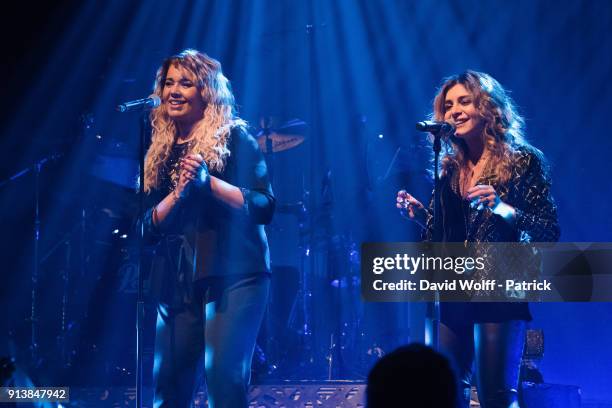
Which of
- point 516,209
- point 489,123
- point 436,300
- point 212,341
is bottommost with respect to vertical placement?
point 212,341

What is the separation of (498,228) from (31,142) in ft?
14.1

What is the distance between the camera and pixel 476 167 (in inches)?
157

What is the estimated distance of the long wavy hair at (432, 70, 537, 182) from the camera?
3961 mm

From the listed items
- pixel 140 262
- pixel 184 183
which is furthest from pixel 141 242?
pixel 184 183

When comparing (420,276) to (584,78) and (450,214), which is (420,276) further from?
(584,78)

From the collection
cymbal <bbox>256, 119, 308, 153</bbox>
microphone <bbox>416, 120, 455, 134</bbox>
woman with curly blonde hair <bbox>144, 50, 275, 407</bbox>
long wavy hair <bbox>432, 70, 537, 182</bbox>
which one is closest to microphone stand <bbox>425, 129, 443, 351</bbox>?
microphone <bbox>416, 120, 455, 134</bbox>

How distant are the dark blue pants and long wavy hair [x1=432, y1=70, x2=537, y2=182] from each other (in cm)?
125

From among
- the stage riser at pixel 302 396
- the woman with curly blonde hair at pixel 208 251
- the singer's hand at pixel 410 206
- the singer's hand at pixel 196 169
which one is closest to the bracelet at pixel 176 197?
the woman with curly blonde hair at pixel 208 251

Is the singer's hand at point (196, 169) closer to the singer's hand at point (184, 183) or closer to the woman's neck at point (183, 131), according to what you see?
the singer's hand at point (184, 183)

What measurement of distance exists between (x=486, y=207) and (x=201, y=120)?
1.63 metres

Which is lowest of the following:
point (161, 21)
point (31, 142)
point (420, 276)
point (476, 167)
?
point (420, 276)

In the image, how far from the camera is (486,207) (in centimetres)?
372

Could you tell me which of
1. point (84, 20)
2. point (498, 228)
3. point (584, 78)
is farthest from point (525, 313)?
point (84, 20)

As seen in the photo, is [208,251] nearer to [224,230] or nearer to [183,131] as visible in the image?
[224,230]
